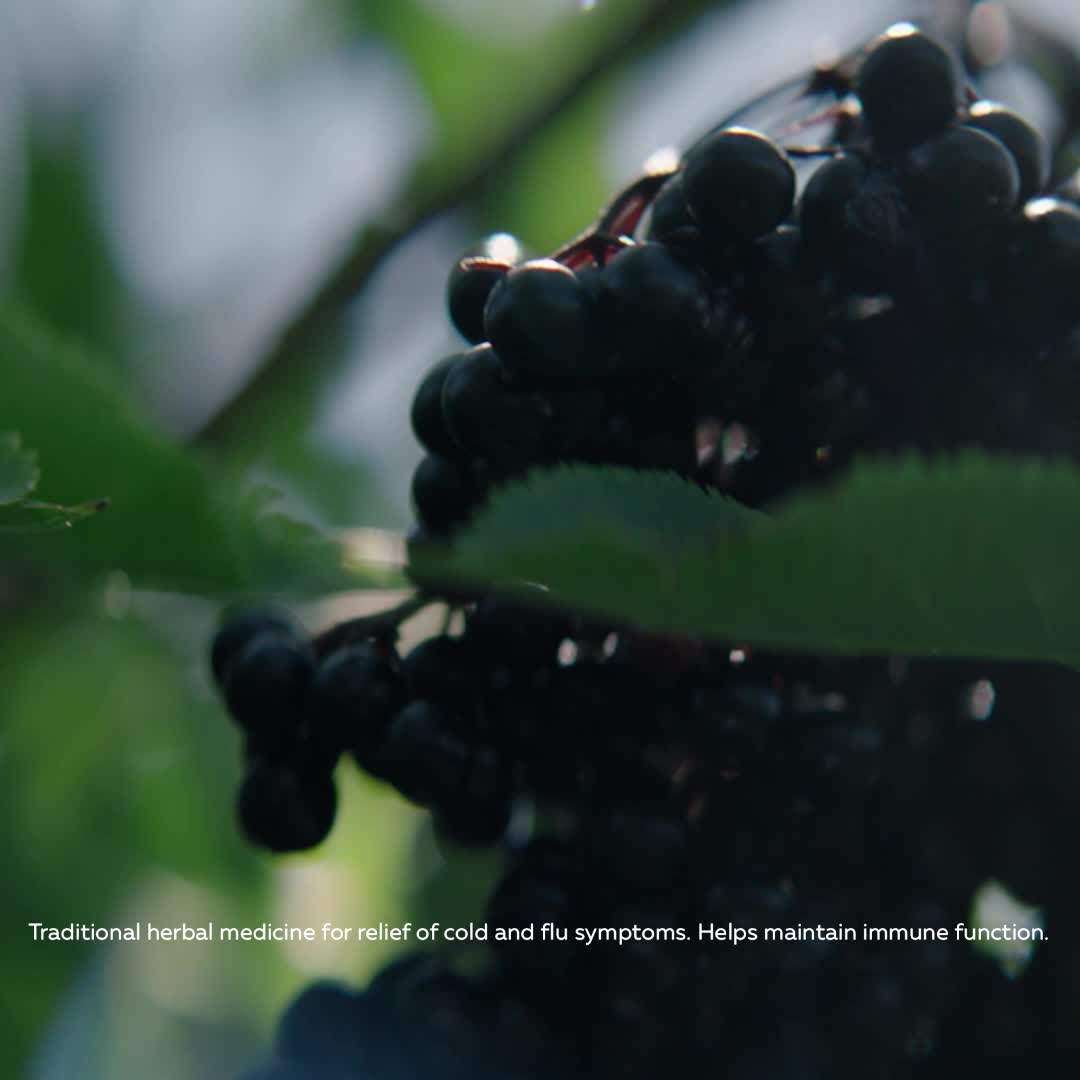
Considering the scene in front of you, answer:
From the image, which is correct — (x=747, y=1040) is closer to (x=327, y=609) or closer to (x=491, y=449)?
(x=491, y=449)

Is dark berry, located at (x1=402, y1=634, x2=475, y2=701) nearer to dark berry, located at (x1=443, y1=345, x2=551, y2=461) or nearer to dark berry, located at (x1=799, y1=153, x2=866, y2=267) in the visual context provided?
dark berry, located at (x1=443, y1=345, x2=551, y2=461)

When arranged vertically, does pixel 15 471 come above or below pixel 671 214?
above

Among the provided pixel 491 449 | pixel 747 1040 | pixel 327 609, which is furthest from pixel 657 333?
pixel 327 609

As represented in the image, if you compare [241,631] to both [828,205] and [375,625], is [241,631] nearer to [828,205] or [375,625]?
[375,625]

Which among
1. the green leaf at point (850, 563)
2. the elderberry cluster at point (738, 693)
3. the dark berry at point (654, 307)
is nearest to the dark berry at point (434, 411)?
the elderberry cluster at point (738, 693)

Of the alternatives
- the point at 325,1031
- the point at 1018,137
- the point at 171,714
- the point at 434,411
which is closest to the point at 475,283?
the point at 434,411

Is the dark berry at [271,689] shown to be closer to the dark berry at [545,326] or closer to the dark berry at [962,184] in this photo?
the dark berry at [545,326]

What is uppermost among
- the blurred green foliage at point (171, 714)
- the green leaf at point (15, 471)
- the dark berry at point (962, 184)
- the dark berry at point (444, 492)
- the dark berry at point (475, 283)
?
the green leaf at point (15, 471)
